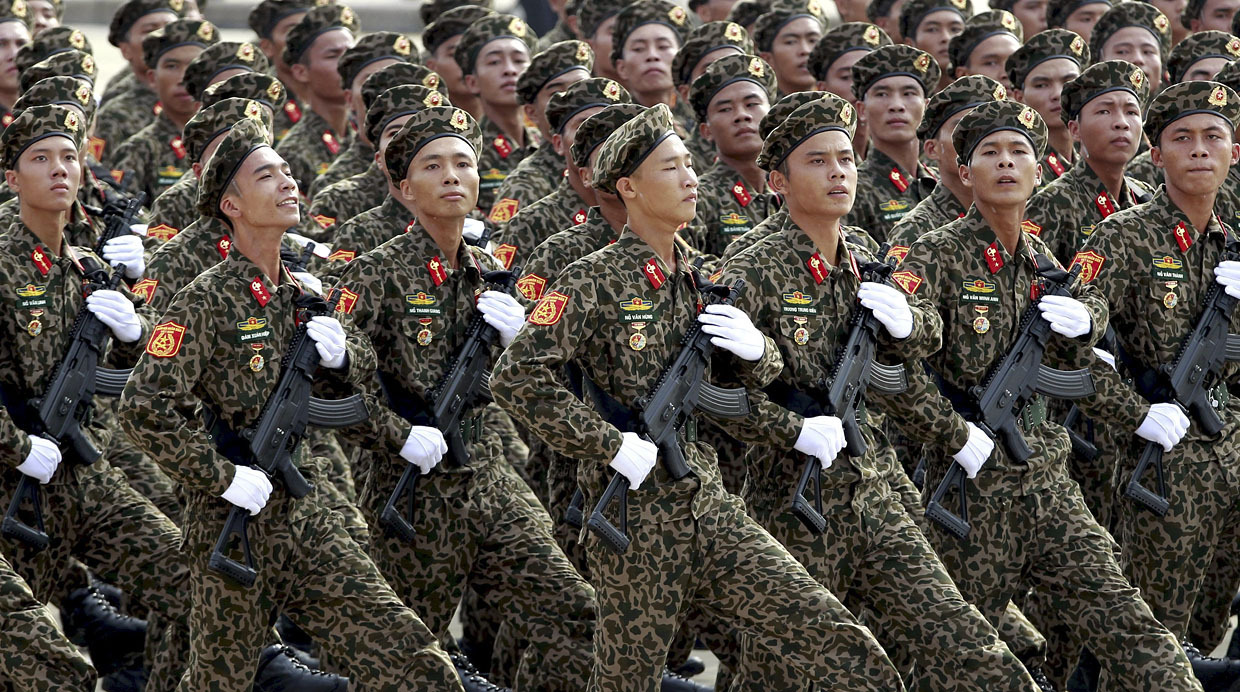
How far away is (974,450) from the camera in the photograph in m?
7.66

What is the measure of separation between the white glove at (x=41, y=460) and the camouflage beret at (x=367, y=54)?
399 cm

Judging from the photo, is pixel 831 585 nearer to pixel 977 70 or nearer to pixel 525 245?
pixel 525 245

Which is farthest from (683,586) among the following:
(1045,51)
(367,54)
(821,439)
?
(367,54)

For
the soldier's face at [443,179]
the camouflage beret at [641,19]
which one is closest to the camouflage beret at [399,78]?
the soldier's face at [443,179]

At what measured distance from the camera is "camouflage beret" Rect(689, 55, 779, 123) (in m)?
10.1

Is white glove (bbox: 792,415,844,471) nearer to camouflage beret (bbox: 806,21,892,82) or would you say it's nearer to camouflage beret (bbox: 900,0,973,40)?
camouflage beret (bbox: 806,21,892,82)

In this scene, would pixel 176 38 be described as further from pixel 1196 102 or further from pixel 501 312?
pixel 1196 102

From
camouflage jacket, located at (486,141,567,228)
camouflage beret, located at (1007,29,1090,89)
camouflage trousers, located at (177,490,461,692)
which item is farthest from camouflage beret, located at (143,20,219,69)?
camouflage trousers, located at (177,490,461,692)

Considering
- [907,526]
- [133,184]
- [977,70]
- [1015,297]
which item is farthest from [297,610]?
[977,70]

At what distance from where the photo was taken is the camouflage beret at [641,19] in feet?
40.1

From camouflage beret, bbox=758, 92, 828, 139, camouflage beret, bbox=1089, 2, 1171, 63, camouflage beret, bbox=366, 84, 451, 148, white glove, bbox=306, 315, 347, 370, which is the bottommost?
camouflage beret, bbox=366, 84, 451, 148

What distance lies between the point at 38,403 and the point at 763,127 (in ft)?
8.90

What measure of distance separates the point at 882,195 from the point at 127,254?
3205 mm

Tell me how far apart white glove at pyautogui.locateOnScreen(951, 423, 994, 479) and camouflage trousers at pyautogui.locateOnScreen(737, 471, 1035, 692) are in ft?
1.06
